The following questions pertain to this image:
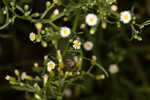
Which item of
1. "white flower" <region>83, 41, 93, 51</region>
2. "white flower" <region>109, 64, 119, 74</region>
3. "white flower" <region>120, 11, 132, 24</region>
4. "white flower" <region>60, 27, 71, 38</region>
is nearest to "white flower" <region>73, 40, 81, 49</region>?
"white flower" <region>60, 27, 71, 38</region>

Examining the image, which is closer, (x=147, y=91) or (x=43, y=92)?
(x=43, y=92)

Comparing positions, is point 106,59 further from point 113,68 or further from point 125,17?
point 125,17

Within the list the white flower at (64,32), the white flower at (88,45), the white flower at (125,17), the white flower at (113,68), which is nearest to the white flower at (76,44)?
the white flower at (64,32)

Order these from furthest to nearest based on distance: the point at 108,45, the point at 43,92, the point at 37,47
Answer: the point at 37,47 → the point at 108,45 → the point at 43,92

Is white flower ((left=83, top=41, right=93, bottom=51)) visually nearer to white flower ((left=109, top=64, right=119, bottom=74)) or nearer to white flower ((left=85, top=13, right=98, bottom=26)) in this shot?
white flower ((left=109, top=64, right=119, bottom=74))

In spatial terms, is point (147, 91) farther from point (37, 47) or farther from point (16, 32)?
point (16, 32)

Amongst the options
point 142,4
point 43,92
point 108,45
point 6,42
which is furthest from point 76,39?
point 142,4

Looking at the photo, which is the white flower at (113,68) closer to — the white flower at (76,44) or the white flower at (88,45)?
the white flower at (88,45)

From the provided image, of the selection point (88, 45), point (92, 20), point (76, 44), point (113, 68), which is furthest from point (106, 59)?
point (92, 20)
